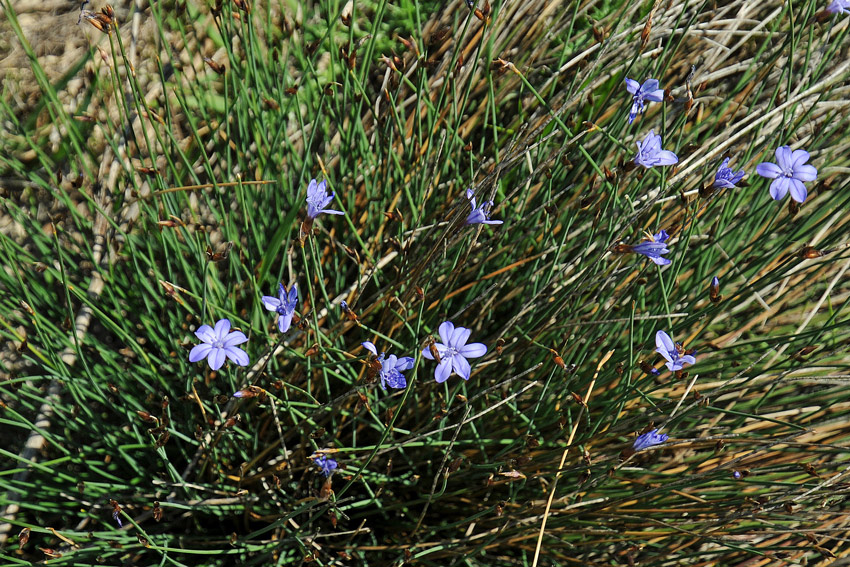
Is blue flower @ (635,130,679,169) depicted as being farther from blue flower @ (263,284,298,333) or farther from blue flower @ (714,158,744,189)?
blue flower @ (263,284,298,333)

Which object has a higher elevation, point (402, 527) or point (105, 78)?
point (105, 78)

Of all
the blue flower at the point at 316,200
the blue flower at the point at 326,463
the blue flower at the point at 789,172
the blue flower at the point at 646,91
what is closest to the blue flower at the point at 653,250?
the blue flower at the point at 789,172

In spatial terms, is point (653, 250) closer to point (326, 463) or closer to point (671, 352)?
point (671, 352)

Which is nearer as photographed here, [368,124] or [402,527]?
[402,527]

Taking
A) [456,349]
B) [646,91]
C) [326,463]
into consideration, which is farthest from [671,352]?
[326,463]

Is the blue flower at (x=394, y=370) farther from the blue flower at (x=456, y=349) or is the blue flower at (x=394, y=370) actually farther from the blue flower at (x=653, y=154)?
the blue flower at (x=653, y=154)

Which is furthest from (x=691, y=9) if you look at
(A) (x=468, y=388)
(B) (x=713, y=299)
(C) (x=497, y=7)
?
(A) (x=468, y=388)

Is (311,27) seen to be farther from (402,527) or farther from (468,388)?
(402,527)
